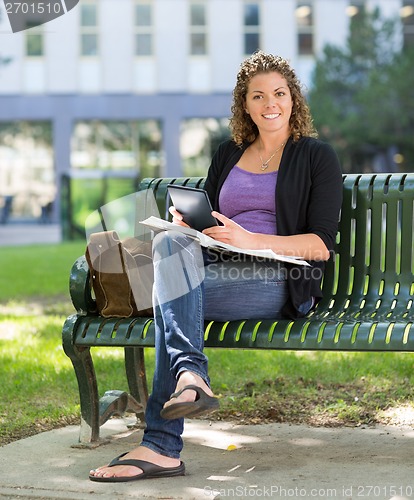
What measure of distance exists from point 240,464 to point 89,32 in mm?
31094

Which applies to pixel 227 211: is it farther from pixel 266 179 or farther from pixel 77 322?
pixel 77 322

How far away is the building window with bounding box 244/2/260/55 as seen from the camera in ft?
110

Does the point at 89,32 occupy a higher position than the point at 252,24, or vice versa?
the point at 252,24

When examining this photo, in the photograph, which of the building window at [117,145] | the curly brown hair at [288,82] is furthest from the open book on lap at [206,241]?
the building window at [117,145]

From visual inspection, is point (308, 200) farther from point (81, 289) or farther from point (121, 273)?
point (81, 289)

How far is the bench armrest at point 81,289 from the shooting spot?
3924 millimetres

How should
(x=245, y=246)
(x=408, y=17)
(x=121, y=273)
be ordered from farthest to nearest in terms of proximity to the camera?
(x=408, y=17) → (x=121, y=273) → (x=245, y=246)

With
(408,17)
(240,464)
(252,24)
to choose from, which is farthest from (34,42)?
(240,464)

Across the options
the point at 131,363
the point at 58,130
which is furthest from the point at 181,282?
the point at 58,130

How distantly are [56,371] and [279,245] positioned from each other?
7.02ft

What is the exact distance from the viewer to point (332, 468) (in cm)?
358

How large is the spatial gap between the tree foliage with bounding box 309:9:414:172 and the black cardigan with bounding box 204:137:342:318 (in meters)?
24.5

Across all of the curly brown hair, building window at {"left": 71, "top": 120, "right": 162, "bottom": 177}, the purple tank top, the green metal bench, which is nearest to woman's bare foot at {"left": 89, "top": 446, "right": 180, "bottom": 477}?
the green metal bench

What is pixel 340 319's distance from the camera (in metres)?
3.75
